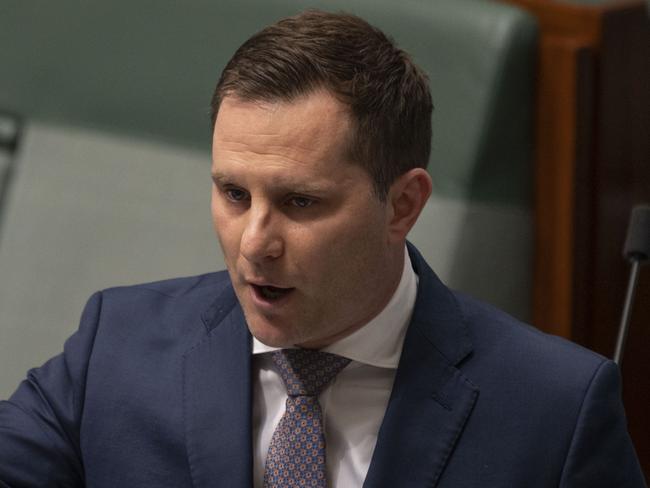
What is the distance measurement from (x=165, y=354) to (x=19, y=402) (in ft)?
0.49

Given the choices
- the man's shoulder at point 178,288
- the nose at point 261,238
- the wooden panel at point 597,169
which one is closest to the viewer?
the nose at point 261,238

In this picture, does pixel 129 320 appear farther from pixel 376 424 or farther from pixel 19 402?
pixel 376 424

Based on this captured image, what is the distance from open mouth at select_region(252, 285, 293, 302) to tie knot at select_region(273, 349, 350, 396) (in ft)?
0.35

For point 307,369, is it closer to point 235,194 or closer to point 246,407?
point 246,407

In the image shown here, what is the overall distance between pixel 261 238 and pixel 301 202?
0.17ft

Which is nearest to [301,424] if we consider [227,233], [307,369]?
[307,369]

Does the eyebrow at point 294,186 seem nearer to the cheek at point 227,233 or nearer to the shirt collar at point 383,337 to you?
the cheek at point 227,233

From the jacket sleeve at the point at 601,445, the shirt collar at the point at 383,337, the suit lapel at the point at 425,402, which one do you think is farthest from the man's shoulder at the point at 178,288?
the jacket sleeve at the point at 601,445

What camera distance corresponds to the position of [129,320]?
1.29 meters

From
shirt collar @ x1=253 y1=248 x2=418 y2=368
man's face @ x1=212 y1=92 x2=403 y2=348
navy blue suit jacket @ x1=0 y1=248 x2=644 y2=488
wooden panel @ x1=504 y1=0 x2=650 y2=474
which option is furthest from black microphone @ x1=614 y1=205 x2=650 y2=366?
wooden panel @ x1=504 y1=0 x2=650 y2=474

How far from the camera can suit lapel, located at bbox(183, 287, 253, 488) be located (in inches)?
46.1

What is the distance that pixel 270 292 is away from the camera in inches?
43.6

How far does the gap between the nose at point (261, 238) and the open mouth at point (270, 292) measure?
0.04 metres

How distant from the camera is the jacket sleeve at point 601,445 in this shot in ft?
3.76
